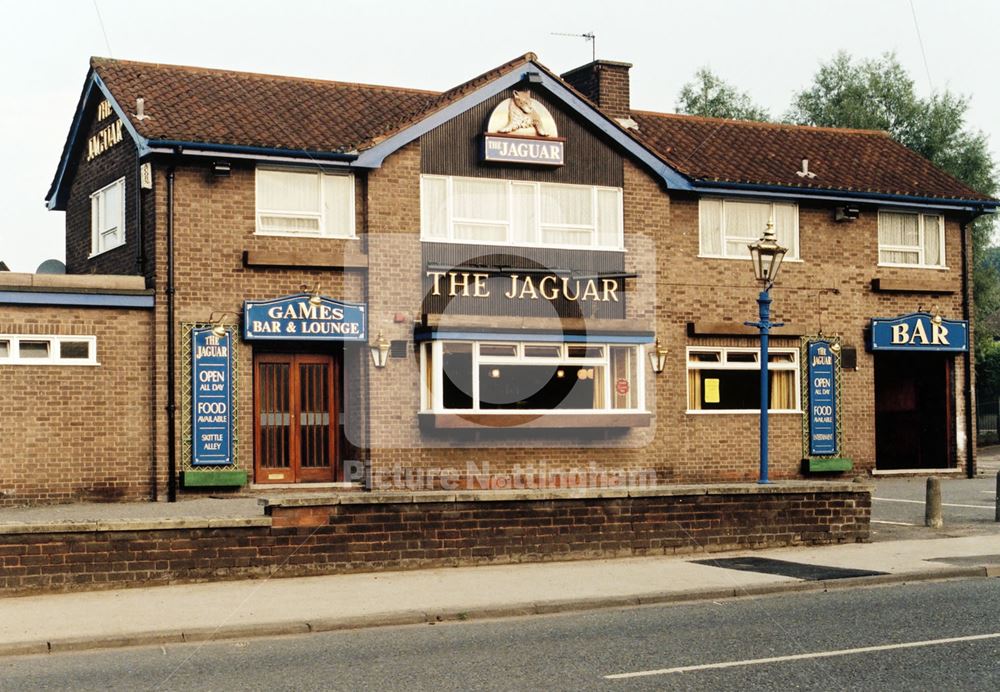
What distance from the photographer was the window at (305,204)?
2373cm

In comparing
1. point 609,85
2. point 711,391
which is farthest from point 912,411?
point 609,85

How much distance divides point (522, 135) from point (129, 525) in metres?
14.0

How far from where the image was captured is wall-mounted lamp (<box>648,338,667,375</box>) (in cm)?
2638

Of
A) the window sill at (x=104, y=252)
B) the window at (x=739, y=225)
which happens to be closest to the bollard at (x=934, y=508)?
the window at (x=739, y=225)

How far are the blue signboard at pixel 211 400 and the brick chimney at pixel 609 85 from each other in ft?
34.0

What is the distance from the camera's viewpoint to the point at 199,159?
2317cm

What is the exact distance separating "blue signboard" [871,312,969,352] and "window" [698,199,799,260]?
2556 mm

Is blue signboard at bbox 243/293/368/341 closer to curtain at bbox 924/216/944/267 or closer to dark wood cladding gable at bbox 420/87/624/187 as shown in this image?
dark wood cladding gable at bbox 420/87/624/187

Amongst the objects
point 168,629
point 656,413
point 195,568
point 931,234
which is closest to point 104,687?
point 168,629

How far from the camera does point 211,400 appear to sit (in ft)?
75.5

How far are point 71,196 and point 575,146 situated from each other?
35.9ft

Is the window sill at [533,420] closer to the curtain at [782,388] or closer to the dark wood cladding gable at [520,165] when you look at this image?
the curtain at [782,388]

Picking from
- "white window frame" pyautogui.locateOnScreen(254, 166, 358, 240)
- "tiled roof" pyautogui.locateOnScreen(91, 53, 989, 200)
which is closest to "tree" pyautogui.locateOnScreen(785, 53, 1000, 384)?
"tiled roof" pyautogui.locateOnScreen(91, 53, 989, 200)

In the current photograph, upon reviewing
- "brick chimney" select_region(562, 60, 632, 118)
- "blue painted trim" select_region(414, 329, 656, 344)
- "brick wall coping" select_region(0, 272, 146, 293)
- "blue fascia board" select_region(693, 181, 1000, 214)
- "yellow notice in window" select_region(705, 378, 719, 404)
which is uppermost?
"brick chimney" select_region(562, 60, 632, 118)
